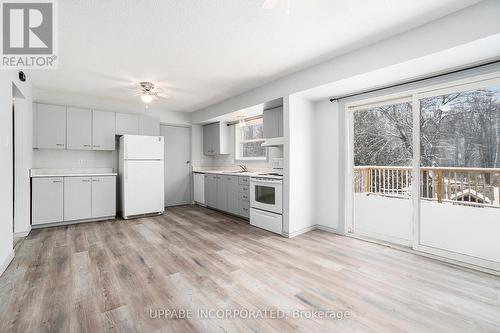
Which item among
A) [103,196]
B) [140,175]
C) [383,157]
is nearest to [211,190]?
[140,175]

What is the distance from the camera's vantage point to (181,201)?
6.08 meters

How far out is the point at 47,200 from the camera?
3.94m

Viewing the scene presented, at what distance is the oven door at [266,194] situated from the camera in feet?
11.9

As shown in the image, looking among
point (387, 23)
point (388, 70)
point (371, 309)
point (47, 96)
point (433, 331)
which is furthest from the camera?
point (47, 96)

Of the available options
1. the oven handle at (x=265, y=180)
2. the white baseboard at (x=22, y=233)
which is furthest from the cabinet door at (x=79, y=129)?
the oven handle at (x=265, y=180)

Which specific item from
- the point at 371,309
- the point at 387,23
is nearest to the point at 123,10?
the point at 387,23

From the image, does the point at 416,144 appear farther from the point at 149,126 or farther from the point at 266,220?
the point at 149,126

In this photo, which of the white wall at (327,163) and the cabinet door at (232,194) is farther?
the cabinet door at (232,194)

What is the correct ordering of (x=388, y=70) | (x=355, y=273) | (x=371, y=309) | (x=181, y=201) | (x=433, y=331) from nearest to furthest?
(x=433, y=331), (x=371, y=309), (x=355, y=273), (x=388, y=70), (x=181, y=201)

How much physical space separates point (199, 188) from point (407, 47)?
4.94 m

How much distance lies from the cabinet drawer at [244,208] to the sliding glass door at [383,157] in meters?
1.82

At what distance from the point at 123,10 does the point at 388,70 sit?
8.95ft

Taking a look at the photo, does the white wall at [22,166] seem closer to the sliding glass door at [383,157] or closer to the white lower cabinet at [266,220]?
the white lower cabinet at [266,220]

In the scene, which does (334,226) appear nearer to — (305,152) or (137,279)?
(305,152)
